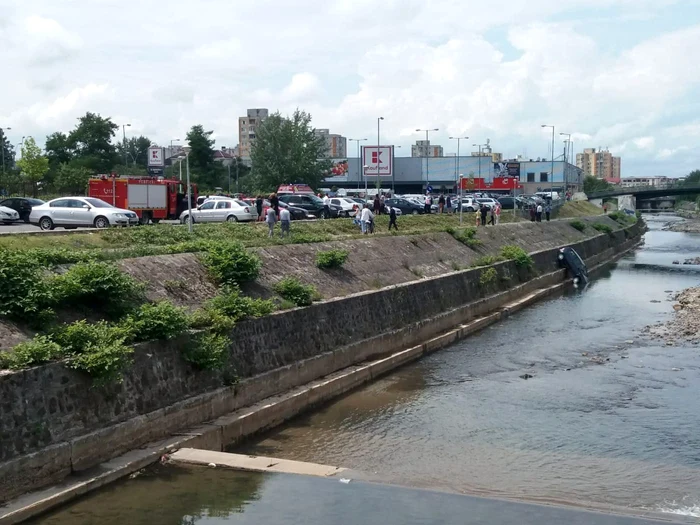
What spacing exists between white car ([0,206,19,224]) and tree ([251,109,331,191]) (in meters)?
53.6

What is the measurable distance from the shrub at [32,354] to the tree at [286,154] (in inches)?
3216

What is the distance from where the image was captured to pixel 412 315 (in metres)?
28.3

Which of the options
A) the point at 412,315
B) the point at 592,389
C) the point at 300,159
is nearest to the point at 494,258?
the point at 412,315

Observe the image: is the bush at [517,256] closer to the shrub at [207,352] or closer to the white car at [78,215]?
the white car at [78,215]

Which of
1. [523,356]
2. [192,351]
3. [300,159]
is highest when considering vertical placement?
[300,159]

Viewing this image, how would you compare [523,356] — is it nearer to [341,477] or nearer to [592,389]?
[592,389]

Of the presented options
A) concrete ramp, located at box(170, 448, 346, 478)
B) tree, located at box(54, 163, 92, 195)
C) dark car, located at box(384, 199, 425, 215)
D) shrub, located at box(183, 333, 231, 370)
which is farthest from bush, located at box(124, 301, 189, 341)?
tree, located at box(54, 163, 92, 195)

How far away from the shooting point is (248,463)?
14.3 metres

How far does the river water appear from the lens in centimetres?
1505

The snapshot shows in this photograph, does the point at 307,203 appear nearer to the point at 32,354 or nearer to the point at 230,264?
the point at 230,264

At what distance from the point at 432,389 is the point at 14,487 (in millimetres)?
12630

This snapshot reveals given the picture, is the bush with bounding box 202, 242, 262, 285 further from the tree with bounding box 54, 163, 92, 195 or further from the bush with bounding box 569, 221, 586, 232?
the bush with bounding box 569, 221, 586, 232

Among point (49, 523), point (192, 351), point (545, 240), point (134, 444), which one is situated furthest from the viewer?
point (545, 240)

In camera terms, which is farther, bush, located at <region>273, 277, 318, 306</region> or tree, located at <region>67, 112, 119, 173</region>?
tree, located at <region>67, 112, 119, 173</region>
